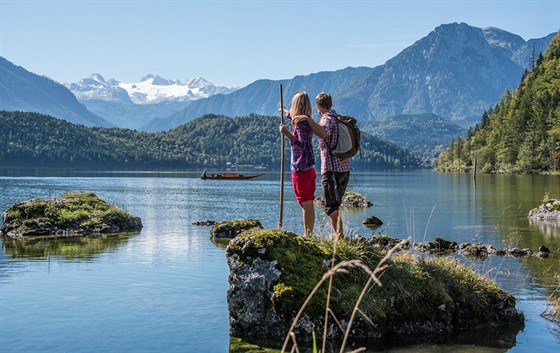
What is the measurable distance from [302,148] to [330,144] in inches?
24.7

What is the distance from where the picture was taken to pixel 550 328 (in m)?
12.1

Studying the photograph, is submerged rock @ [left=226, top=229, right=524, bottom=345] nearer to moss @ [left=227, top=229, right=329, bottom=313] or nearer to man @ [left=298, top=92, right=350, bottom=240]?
moss @ [left=227, top=229, right=329, bottom=313]

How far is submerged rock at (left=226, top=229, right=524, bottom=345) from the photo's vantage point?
10.9m

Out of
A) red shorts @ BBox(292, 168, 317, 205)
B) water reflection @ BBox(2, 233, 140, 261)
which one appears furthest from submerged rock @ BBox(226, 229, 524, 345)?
water reflection @ BBox(2, 233, 140, 261)

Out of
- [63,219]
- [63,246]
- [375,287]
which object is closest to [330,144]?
[375,287]

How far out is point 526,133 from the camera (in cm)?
14538

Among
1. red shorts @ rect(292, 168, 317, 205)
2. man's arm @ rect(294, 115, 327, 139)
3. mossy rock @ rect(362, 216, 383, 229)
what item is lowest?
mossy rock @ rect(362, 216, 383, 229)

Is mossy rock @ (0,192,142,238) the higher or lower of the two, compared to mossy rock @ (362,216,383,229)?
higher

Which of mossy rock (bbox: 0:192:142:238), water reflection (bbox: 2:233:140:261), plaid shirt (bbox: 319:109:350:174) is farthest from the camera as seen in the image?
mossy rock (bbox: 0:192:142:238)

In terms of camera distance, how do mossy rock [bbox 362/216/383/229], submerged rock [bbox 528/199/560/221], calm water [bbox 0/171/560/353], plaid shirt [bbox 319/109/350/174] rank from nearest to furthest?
calm water [bbox 0/171/560/353]
plaid shirt [bbox 319/109/350/174]
submerged rock [bbox 528/199/560/221]
mossy rock [bbox 362/216/383/229]

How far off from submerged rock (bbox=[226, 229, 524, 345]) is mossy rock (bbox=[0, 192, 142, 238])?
20959 millimetres

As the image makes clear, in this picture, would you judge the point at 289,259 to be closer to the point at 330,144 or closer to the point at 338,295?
the point at 338,295

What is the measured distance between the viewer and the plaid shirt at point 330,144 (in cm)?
A: 1256

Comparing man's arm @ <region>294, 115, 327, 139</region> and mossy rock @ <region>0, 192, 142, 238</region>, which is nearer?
man's arm @ <region>294, 115, 327, 139</region>
